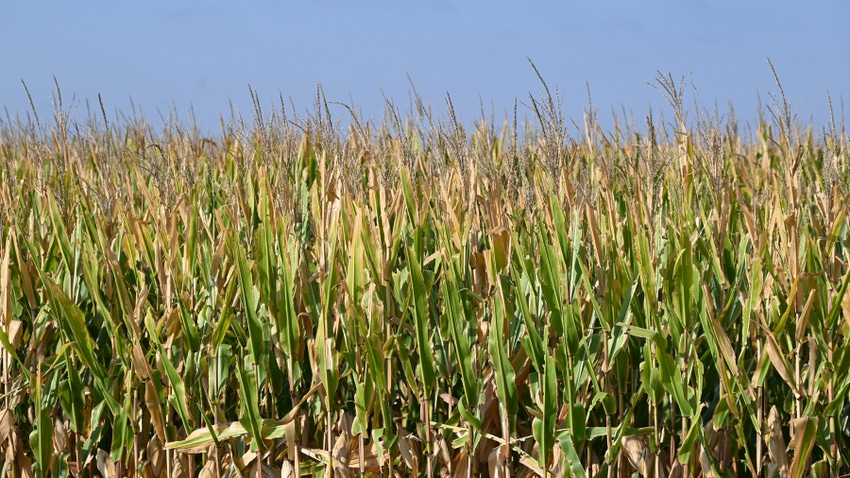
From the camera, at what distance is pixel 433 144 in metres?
2.55

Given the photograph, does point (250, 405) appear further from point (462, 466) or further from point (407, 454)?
point (462, 466)

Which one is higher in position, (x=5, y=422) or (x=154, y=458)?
(x=5, y=422)

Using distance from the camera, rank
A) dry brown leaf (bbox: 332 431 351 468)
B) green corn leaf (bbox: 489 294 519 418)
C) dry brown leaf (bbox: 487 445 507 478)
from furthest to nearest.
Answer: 1. dry brown leaf (bbox: 332 431 351 468)
2. dry brown leaf (bbox: 487 445 507 478)
3. green corn leaf (bbox: 489 294 519 418)

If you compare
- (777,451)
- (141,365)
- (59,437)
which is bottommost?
(777,451)

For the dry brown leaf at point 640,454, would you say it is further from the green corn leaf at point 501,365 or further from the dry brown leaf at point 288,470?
the dry brown leaf at point 288,470

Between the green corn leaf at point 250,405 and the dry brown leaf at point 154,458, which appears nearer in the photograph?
the green corn leaf at point 250,405

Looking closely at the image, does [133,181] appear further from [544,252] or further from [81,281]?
[544,252]

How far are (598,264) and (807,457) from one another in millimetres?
574

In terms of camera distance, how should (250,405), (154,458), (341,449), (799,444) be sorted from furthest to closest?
(154,458) < (341,449) < (250,405) < (799,444)

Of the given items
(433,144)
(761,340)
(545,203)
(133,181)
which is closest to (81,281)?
(433,144)

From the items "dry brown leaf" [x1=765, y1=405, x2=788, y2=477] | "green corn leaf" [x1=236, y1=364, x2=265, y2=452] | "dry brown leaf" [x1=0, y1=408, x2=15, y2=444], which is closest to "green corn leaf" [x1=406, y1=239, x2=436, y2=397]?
"green corn leaf" [x1=236, y1=364, x2=265, y2=452]

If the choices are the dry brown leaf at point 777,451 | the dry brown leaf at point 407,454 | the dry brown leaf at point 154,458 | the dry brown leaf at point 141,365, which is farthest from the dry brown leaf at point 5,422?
the dry brown leaf at point 777,451

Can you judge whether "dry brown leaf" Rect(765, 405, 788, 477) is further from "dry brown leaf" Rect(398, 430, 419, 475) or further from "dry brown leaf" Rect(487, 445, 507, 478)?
"dry brown leaf" Rect(398, 430, 419, 475)

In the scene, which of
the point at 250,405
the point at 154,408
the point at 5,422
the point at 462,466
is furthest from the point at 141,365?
the point at 462,466
